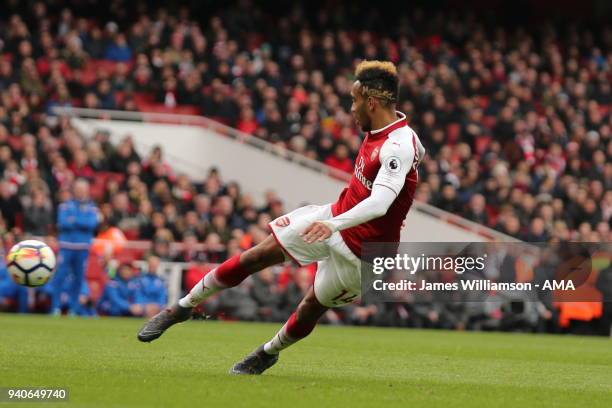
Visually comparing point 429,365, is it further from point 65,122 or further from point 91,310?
point 65,122

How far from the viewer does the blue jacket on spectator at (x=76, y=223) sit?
17.9 meters

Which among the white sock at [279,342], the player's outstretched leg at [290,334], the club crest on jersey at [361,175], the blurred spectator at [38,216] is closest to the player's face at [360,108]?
the club crest on jersey at [361,175]

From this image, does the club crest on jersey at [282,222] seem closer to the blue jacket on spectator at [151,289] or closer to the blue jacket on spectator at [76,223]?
the blue jacket on spectator at [76,223]

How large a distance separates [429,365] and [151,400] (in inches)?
167

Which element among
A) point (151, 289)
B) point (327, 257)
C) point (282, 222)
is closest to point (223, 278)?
point (282, 222)

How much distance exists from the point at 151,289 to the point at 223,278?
9991 mm

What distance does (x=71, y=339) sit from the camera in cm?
1208

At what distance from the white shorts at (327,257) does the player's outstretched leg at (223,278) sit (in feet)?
0.40

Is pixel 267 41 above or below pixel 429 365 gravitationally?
above

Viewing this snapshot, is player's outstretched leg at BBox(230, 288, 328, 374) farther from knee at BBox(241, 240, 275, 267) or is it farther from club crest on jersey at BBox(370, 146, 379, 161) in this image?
club crest on jersey at BBox(370, 146, 379, 161)

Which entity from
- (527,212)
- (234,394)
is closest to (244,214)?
(527,212)

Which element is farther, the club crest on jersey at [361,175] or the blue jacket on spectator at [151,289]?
the blue jacket on spectator at [151,289]

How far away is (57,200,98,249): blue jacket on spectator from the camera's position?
58.6 ft

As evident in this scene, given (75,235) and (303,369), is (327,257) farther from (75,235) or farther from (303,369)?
(75,235)
